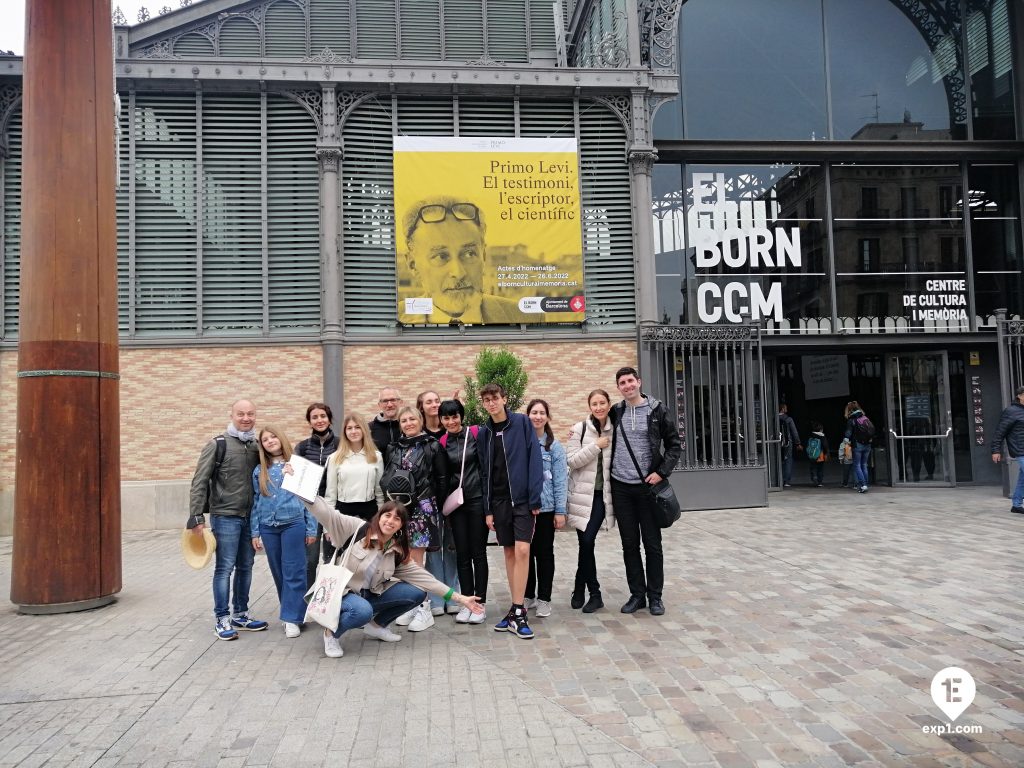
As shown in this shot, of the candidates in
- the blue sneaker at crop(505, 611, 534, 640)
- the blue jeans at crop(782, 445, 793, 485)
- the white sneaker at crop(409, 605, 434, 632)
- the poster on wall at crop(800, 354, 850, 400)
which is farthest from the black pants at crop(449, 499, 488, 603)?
the poster on wall at crop(800, 354, 850, 400)

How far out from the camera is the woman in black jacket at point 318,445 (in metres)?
5.77

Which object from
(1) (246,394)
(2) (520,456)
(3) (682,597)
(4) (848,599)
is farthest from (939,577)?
(1) (246,394)

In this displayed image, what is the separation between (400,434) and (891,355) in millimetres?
12017

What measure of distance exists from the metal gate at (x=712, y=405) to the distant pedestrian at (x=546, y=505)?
6.70 m

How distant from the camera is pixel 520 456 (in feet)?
17.5

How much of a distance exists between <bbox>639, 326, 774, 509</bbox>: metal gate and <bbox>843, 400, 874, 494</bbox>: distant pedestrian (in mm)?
2606

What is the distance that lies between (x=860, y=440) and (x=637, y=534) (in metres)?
9.97

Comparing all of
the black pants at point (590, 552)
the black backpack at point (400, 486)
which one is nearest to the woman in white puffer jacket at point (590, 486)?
the black pants at point (590, 552)

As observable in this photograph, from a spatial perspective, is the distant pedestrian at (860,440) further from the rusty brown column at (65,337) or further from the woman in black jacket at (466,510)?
the rusty brown column at (65,337)

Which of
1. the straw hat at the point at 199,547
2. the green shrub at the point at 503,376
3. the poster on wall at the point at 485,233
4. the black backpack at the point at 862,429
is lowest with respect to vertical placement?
the straw hat at the point at 199,547

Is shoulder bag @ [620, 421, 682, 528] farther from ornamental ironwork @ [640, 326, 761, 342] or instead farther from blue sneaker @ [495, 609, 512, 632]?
ornamental ironwork @ [640, 326, 761, 342]

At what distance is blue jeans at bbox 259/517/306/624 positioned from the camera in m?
5.45

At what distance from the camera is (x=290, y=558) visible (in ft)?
18.0

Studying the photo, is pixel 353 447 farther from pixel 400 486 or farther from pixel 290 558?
pixel 290 558
